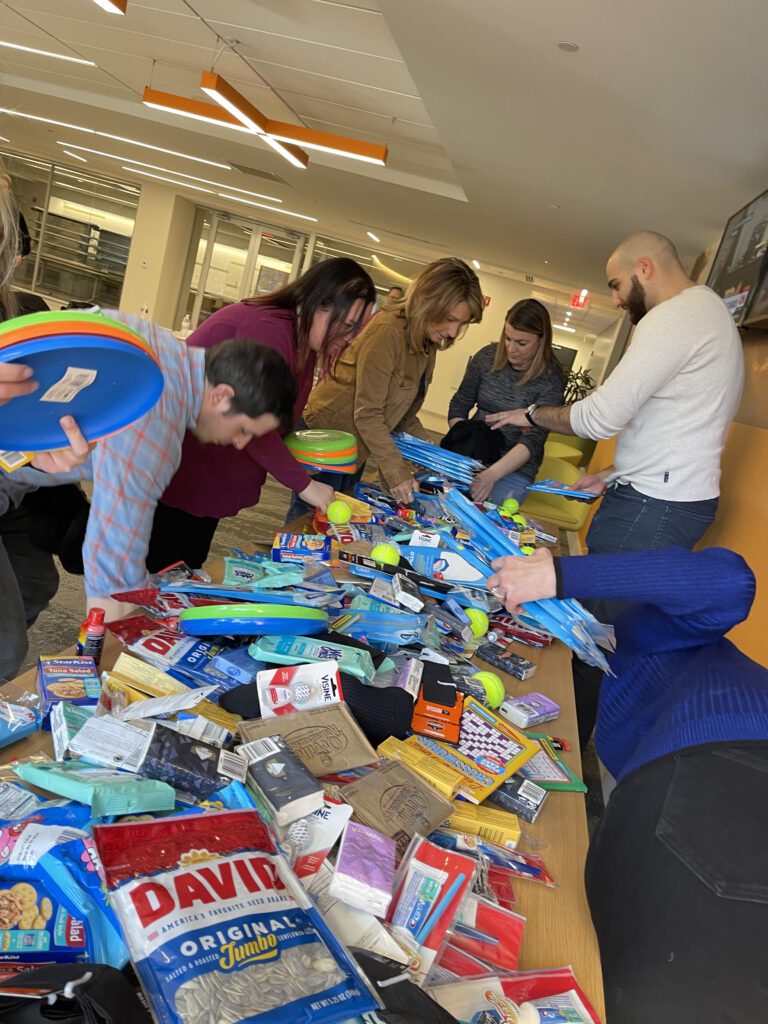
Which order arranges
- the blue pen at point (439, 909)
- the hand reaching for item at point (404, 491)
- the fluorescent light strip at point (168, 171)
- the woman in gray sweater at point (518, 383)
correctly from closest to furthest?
the blue pen at point (439, 909)
the hand reaching for item at point (404, 491)
the woman in gray sweater at point (518, 383)
the fluorescent light strip at point (168, 171)

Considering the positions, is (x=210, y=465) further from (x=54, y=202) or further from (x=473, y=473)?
(x=54, y=202)

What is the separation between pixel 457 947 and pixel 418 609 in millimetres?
875

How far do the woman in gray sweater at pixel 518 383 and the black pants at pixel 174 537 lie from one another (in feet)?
4.20

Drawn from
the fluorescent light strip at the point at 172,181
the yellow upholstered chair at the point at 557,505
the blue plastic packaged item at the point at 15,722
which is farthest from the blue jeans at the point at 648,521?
the fluorescent light strip at the point at 172,181

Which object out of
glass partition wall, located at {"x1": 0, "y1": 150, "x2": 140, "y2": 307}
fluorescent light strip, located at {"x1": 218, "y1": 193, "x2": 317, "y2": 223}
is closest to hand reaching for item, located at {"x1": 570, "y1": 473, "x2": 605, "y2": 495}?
fluorescent light strip, located at {"x1": 218, "y1": 193, "x2": 317, "y2": 223}

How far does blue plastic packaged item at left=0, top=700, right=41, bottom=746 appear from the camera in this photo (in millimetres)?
989

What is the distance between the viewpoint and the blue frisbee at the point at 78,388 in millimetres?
904

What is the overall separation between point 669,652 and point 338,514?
44.0 inches

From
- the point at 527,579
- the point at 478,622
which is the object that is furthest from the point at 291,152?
the point at 527,579

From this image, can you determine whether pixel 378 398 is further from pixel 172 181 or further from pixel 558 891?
pixel 172 181

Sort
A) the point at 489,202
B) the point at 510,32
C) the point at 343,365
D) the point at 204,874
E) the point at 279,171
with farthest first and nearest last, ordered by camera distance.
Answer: the point at 279,171, the point at 489,202, the point at 510,32, the point at 343,365, the point at 204,874

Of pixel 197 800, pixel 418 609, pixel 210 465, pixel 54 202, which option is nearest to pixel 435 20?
pixel 210 465

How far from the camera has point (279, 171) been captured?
34.2ft

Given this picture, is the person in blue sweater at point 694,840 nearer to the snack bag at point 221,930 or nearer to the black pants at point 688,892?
the black pants at point 688,892
